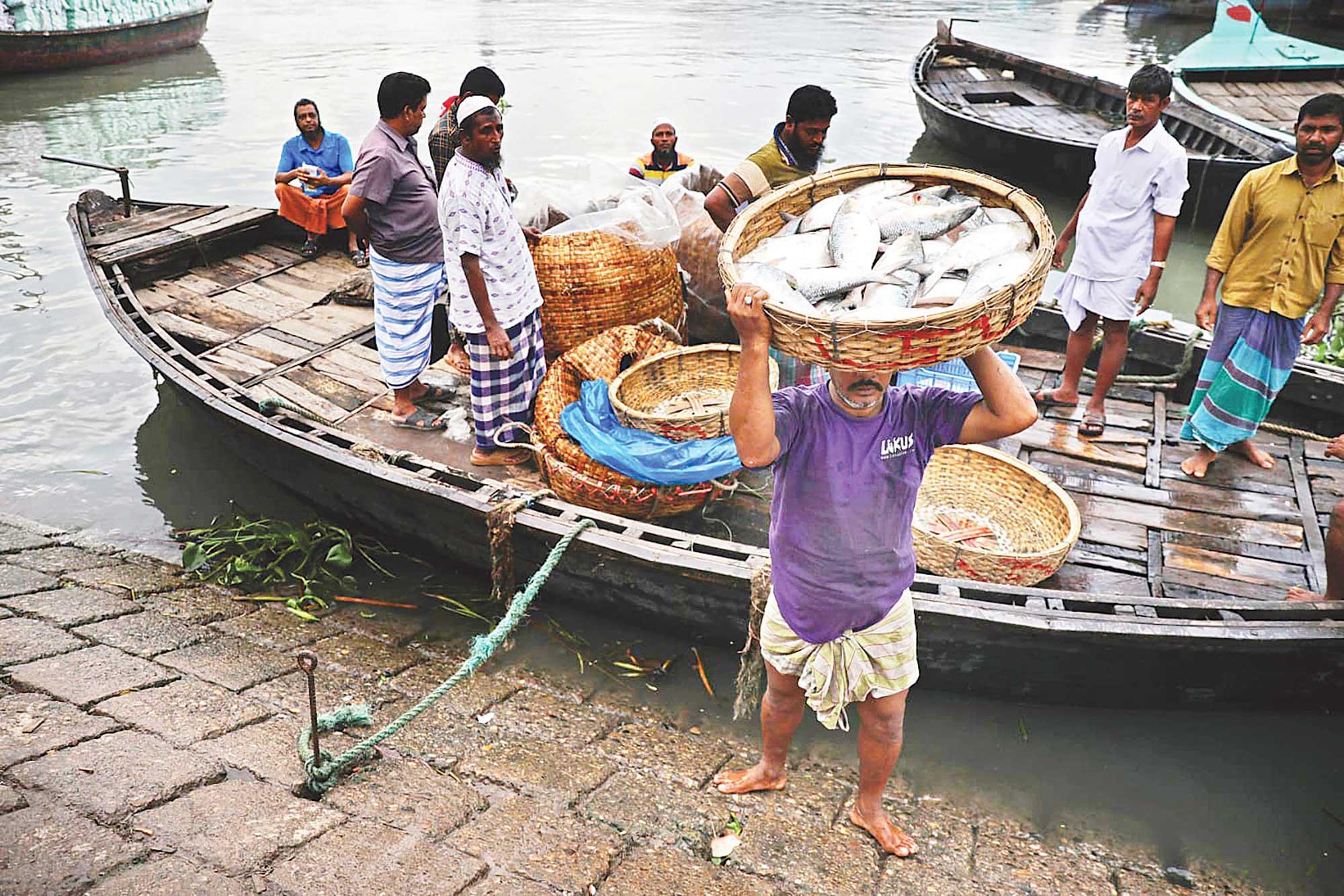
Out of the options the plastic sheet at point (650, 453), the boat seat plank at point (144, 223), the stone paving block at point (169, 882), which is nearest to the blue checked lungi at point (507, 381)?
the plastic sheet at point (650, 453)

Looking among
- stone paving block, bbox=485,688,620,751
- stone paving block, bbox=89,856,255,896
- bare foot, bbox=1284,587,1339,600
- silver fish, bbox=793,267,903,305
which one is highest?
silver fish, bbox=793,267,903,305

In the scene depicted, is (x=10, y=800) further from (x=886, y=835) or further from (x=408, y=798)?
(x=886, y=835)

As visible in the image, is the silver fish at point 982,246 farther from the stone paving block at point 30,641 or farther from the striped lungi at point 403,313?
the stone paving block at point 30,641

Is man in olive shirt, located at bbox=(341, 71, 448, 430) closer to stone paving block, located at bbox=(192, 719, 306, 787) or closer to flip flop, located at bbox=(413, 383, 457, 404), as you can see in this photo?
flip flop, located at bbox=(413, 383, 457, 404)

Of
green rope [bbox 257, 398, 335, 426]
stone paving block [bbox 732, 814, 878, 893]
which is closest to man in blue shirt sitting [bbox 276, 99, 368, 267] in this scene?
green rope [bbox 257, 398, 335, 426]

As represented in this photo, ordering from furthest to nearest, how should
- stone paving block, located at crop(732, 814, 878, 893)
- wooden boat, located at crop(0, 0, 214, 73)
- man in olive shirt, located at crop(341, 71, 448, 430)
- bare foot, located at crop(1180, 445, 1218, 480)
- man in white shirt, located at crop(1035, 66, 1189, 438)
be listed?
wooden boat, located at crop(0, 0, 214, 73) → bare foot, located at crop(1180, 445, 1218, 480) → man in olive shirt, located at crop(341, 71, 448, 430) → man in white shirt, located at crop(1035, 66, 1189, 438) → stone paving block, located at crop(732, 814, 878, 893)

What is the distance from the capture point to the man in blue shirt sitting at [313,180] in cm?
693

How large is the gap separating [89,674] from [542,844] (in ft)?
6.16

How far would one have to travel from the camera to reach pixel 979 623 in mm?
3318

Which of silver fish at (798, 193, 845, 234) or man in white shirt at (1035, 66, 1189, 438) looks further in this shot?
man in white shirt at (1035, 66, 1189, 438)

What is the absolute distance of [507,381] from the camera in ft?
14.2

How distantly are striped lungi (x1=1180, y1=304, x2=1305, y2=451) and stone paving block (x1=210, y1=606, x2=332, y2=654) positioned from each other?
13.7ft

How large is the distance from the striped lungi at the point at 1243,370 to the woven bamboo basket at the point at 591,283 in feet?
8.84

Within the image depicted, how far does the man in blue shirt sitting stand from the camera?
22.7 ft
